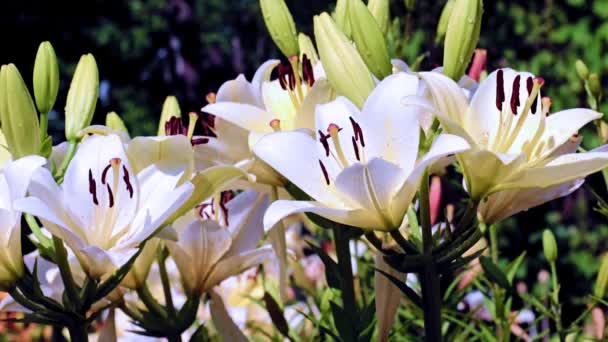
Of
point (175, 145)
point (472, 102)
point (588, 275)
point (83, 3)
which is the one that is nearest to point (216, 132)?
point (175, 145)

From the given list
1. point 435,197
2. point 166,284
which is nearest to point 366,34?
point 166,284

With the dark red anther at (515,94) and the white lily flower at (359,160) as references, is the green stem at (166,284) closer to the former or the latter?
the white lily flower at (359,160)

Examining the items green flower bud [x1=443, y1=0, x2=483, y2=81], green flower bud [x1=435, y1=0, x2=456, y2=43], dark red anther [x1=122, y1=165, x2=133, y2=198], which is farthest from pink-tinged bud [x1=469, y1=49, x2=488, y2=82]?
dark red anther [x1=122, y1=165, x2=133, y2=198]

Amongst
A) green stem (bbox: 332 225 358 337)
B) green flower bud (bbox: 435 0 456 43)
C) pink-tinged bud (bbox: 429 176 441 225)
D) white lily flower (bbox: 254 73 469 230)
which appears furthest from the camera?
pink-tinged bud (bbox: 429 176 441 225)

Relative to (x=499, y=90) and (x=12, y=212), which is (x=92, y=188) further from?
(x=499, y=90)

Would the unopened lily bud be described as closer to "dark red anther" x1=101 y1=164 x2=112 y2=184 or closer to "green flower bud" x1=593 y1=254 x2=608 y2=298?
"green flower bud" x1=593 y1=254 x2=608 y2=298

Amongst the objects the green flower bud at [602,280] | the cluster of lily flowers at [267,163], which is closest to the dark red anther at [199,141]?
the cluster of lily flowers at [267,163]
